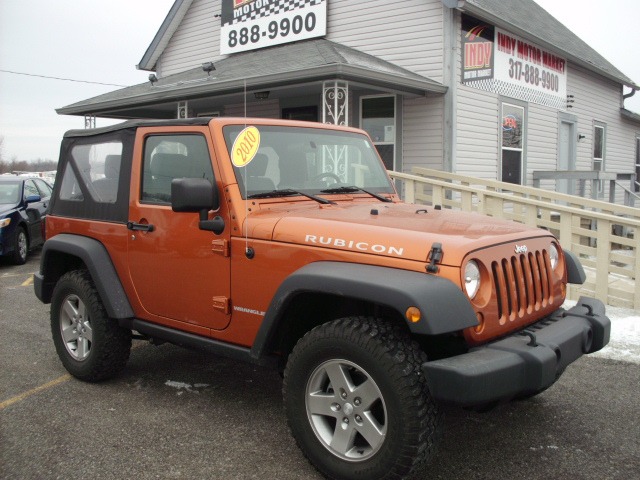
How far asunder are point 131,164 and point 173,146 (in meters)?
0.40

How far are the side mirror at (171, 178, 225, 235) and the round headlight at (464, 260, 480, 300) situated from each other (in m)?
1.42

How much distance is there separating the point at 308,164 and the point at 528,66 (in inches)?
411

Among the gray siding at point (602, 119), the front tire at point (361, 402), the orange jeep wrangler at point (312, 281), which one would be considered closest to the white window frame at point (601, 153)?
the gray siding at point (602, 119)

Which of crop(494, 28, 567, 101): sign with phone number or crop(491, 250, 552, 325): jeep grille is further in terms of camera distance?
crop(494, 28, 567, 101): sign with phone number

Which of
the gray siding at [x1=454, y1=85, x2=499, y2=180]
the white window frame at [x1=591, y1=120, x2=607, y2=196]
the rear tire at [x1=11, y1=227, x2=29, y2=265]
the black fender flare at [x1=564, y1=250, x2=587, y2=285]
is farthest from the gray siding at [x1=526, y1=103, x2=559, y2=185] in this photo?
the black fender flare at [x1=564, y1=250, x2=587, y2=285]

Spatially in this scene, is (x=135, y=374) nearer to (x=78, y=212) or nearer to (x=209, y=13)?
(x=78, y=212)

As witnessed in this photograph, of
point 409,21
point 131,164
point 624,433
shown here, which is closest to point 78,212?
point 131,164

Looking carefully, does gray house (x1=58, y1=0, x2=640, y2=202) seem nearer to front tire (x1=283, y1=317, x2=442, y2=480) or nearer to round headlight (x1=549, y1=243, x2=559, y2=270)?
round headlight (x1=549, y1=243, x2=559, y2=270)

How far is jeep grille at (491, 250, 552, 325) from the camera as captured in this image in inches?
119

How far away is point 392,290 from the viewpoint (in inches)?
108

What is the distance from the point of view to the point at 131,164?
13.9 feet

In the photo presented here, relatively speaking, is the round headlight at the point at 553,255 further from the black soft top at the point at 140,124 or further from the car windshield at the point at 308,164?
the black soft top at the point at 140,124

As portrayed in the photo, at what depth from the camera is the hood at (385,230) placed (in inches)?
115

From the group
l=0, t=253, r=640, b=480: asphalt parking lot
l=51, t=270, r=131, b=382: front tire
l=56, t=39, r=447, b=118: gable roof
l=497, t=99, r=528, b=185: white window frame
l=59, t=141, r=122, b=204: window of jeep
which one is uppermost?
l=56, t=39, r=447, b=118: gable roof
